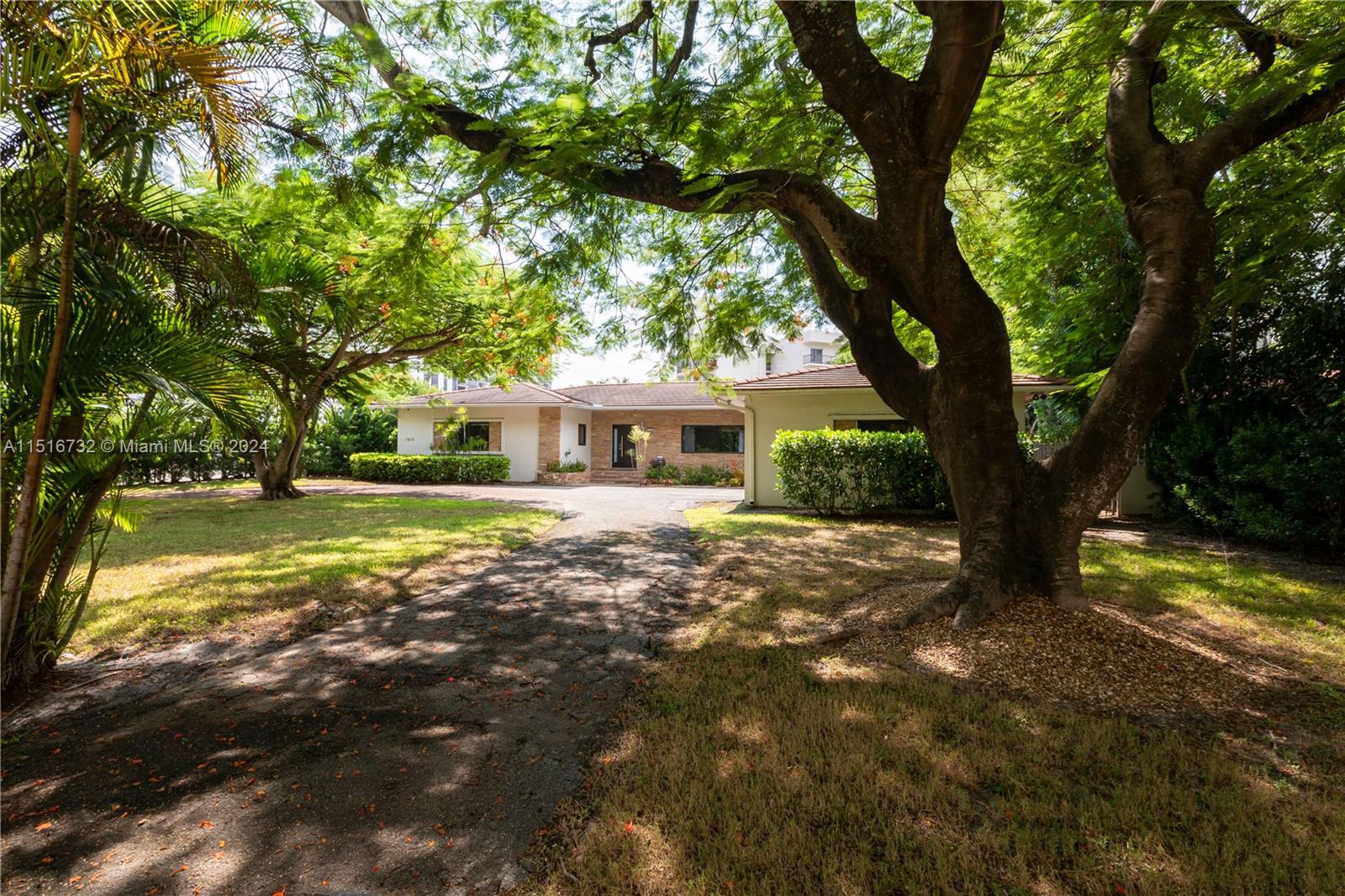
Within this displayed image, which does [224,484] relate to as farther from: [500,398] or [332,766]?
[332,766]

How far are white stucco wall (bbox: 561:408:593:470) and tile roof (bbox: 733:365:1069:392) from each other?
12095 millimetres

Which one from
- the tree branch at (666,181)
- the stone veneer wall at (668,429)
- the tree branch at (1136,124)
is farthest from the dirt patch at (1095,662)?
the stone veneer wall at (668,429)

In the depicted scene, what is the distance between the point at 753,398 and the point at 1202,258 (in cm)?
1035

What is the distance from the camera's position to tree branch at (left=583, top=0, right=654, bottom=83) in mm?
6455

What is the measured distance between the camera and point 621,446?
27531mm

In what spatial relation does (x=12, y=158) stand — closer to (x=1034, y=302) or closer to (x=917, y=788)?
(x=917, y=788)

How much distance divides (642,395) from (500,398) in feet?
21.3

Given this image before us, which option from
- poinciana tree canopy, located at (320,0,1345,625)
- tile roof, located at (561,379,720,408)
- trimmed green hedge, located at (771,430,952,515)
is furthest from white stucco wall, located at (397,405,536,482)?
poinciana tree canopy, located at (320,0,1345,625)

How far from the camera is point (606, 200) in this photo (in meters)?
6.17

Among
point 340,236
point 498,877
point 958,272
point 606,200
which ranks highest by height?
point 340,236

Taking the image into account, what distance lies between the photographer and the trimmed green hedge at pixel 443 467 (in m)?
23.6

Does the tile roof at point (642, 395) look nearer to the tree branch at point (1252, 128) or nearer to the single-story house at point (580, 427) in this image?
the single-story house at point (580, 427)

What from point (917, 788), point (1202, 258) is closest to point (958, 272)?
point (1202, 258)

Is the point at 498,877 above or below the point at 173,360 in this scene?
below
